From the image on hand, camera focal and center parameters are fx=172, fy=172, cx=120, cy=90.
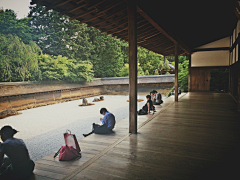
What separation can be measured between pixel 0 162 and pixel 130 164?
1448mm

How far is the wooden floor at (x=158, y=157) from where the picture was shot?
6.22 ft

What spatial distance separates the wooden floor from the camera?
6.22 feet

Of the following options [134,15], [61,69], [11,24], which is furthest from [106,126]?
[11,24]

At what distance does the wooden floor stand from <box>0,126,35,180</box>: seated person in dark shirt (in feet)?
0.57

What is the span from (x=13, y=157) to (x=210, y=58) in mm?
10433

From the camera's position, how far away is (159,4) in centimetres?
370

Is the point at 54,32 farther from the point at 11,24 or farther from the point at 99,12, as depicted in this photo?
the point at 99,12

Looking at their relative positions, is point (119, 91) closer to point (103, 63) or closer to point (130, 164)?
point (103, 63)

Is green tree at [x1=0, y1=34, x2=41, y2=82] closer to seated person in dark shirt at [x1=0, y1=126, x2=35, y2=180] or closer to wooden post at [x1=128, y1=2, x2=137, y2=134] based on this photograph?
wooden post at [x1=128, y1=2, x2=137, y2=134]

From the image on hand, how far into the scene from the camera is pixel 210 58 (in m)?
9.78

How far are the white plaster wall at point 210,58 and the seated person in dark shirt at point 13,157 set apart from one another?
1022cm

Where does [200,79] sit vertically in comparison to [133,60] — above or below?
below

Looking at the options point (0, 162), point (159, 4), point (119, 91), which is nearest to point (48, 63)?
point (119, 91)

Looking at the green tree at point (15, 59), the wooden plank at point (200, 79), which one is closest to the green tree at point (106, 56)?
the green tree at point (15, 59)
